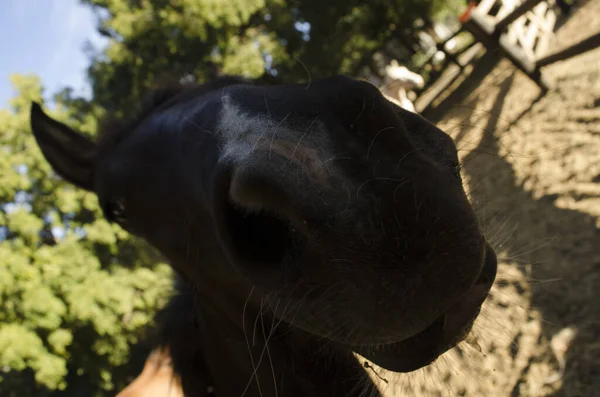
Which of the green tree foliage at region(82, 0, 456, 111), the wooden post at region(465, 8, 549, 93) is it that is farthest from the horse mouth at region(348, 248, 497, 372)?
the green tree foliage at region(82, 0, 456, 111)

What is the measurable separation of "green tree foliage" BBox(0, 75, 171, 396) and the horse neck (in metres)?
5.91

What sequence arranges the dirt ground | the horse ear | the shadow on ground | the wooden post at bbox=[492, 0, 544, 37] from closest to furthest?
the dirt ground, the horse ear, the shadow on ground, the wooden post at bbox=[492, 0, 544, 37]

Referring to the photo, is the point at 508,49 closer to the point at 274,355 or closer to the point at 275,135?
the point at 274,355

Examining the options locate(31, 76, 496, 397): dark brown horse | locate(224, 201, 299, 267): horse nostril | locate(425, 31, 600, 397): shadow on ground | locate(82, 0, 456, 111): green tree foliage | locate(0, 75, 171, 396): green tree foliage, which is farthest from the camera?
locate(82, 0, 456, 111): green tree foliage

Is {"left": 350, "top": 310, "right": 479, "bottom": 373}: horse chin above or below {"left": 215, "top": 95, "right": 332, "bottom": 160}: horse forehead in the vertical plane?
below

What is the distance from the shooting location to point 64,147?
2.18 m

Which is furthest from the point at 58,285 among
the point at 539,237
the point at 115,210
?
the point at 539,237

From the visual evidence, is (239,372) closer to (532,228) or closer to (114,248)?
(532,228)

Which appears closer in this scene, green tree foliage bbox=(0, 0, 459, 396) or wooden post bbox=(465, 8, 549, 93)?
wooden post bbox=(465, 8, 549, 93)

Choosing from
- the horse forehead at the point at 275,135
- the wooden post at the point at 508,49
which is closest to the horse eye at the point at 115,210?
the horse forehead at the point at 275,135

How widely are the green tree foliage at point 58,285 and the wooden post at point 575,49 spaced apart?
6.25m

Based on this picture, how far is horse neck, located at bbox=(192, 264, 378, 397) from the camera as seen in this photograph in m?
1.38

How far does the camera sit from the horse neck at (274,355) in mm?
1384

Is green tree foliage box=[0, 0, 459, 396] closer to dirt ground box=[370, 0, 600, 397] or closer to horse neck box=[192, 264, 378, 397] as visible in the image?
dirt ground box=[370, 0, 600, 397]
